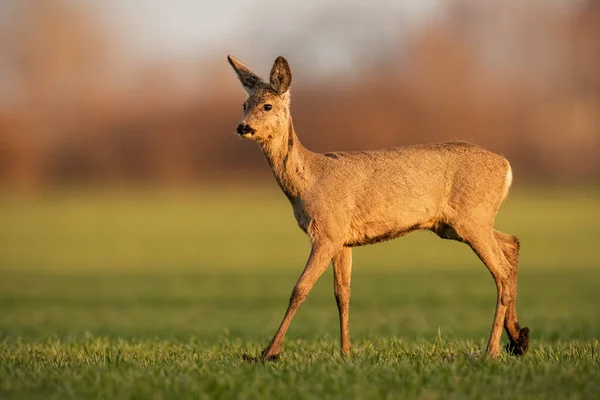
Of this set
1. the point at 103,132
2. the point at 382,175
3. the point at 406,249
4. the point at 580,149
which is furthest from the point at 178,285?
the point at 580,149

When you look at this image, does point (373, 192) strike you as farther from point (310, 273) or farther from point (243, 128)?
point (243, 128)

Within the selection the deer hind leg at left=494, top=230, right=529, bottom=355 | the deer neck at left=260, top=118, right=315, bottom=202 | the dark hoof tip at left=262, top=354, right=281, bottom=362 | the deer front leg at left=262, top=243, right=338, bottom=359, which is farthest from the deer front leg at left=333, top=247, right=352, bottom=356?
the deer hind leg at left=494, top=230, right=529, bottom=355

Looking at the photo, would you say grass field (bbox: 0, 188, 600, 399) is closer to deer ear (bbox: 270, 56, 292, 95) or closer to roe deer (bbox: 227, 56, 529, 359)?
roe deer (bbox: 227, 56, 529, 359)

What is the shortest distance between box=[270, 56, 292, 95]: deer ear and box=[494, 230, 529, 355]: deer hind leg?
2.89 meters

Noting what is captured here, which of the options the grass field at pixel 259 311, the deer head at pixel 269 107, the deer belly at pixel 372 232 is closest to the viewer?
the grass field at pixel 259 311

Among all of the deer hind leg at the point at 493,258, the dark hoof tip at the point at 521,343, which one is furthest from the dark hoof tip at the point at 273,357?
the dark hoof tip at the point at 521,343

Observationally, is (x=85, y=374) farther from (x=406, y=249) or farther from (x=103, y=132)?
(x=103, y=132)

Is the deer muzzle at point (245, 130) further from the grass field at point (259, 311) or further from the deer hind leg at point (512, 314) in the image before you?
the deer hind leg at point (512, 314)

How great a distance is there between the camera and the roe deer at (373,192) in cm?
980

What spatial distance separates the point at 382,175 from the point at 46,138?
8527 cm

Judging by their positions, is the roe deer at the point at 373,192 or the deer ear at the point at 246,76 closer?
the roe deer at the point at 373,192

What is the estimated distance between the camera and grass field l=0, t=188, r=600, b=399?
7.71 meters

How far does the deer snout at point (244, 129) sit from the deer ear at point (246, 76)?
590mm

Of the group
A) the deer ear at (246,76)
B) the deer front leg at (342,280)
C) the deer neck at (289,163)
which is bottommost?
the deer front leg at (342,280)
